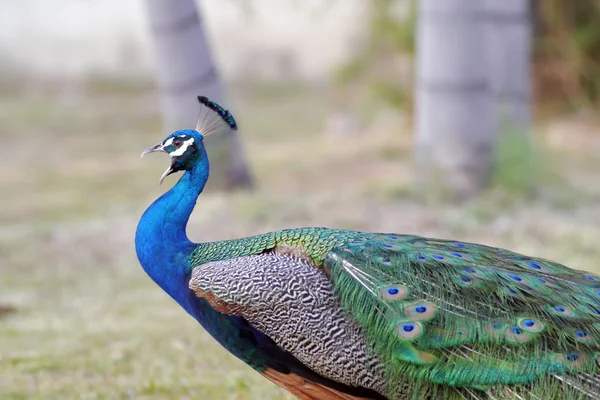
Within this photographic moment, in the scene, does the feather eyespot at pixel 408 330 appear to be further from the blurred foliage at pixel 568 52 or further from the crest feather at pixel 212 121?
the blurred foliage at pixel 568 52

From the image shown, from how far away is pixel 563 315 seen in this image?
123 inches

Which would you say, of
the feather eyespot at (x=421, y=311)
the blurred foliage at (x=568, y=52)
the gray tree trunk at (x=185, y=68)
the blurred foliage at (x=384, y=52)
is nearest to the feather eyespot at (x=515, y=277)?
the feather eyespot at (x=421, y=311)

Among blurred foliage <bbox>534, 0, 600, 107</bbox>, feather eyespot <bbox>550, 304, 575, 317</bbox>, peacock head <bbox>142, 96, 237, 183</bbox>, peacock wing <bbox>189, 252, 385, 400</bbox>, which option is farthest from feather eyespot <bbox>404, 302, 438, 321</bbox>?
blurred foliage <bbox>534, 0, 600, 107</bbox>

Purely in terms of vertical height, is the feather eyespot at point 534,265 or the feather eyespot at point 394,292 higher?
the feather eyespot at point 394,292

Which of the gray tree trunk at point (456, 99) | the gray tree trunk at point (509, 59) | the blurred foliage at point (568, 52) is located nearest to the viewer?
the gray tree trunk at point (456, 99)

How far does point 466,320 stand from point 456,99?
5.90m

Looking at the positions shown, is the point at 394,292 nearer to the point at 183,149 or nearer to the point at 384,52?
the point at 183,149

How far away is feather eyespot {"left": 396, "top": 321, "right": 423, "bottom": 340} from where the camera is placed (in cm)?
306

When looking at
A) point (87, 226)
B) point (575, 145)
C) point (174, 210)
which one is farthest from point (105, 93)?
point (174, 210)

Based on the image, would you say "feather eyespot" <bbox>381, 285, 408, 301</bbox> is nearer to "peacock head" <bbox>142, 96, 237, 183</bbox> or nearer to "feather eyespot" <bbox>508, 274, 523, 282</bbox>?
"feather eyespot" <bbox>508, 274, 523, 282</bbox>

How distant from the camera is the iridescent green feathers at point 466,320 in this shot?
3.03m

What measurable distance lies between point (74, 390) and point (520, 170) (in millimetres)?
5479

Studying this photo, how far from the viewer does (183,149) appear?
363 cm

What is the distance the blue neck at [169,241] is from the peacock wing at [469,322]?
0.57m
